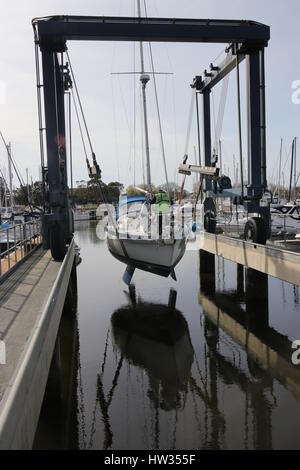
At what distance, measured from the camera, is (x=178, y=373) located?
897 cm

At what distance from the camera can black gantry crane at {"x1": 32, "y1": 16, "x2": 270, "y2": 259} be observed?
11438 mm

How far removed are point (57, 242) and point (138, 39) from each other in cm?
634

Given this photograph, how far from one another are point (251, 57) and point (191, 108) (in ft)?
17.2

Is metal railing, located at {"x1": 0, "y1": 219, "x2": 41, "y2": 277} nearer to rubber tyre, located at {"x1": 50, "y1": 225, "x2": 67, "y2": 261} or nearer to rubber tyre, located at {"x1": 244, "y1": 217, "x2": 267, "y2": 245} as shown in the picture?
rubber tyre, located at {"x1": 50, "y1": 225, "x2": 67, "y2": 261}

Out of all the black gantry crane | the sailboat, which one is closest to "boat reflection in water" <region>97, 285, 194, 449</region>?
the sailboat

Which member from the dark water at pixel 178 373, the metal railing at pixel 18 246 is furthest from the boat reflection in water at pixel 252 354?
the metal railing at pixel 18 246

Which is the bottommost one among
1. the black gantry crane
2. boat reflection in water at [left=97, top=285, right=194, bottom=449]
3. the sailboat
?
boat reflection in water at [left=97, top=285, right=194, bottom=449]

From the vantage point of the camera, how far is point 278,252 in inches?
380

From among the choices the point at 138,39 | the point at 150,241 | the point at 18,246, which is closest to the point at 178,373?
the point at 150,241

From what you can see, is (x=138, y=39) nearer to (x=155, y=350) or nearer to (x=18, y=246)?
(x=18, y=246)

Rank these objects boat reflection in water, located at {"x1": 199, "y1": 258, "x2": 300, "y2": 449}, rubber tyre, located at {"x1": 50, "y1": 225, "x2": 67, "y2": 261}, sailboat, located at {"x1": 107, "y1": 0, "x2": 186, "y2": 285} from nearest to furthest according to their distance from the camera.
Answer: boat reflection in water, located at {"x1": 199, "y1": 258, "x2": 300, "y2": 449} → rubber tyre, located at {"x1": 50, "y1": 225, "x2": 67, "y2": 261} → sailboat, located at {"x1": 107, "y1": 0, "x2": 186, "y2": 285}

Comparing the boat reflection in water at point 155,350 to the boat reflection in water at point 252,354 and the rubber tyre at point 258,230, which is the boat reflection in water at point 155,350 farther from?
the rubber tyre at point 258,230

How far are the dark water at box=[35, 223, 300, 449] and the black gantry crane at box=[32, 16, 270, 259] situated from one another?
2975 mm

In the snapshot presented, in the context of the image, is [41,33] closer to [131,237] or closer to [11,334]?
[131,237]
